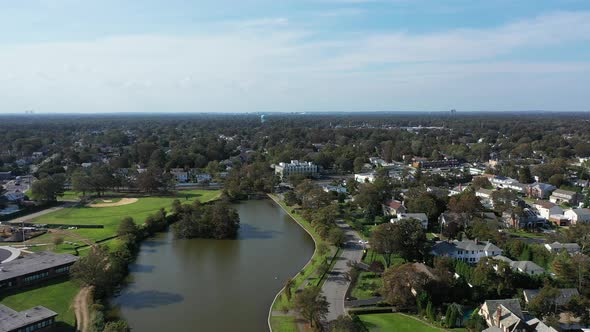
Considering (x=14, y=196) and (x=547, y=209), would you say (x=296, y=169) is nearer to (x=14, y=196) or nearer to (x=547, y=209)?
(x=547, y=209)

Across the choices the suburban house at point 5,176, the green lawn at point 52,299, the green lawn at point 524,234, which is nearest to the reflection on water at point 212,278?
the green lawn at point 52,299

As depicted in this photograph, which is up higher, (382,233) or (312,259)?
(382,233)

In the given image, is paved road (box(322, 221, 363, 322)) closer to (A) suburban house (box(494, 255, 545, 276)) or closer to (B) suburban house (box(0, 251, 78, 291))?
(A) suburban house (box(494, 255, 545, 276))

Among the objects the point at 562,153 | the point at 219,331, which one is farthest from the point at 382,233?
the point at 562,153

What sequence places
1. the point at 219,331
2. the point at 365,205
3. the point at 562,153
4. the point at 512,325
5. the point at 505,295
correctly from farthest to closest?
the point at 562,153
the point at 365,205
the point at 505,295
the point at 219,331
the point at 512,325

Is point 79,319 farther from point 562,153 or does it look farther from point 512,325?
point 562,153

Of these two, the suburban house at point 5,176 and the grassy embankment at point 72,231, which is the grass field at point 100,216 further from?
the suburban house at point 5,176
